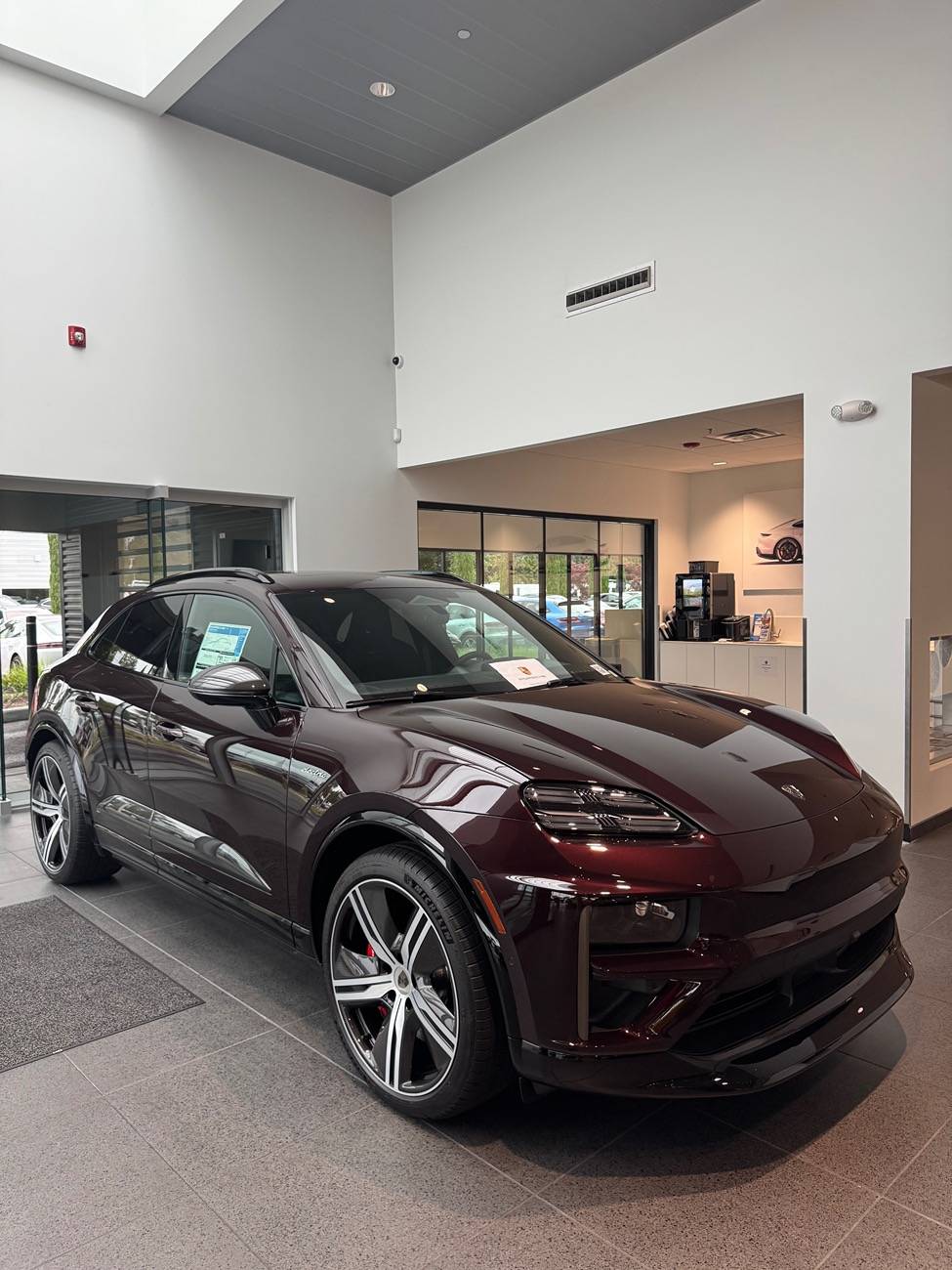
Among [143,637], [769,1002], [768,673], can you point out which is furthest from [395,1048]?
[768,673]

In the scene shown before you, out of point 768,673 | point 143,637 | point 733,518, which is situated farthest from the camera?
point 733,518

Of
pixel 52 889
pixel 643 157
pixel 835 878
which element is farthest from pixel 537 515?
pixel 835 878

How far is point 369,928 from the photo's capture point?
2.32m

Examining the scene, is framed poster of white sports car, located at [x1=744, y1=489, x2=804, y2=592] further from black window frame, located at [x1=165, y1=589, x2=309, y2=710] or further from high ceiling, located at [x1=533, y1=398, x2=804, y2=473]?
black window frame, located at [x1=165, y1=589, x2=309, y2=710]

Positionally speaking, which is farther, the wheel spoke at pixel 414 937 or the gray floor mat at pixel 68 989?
the gray floor mat at pixel 68 989

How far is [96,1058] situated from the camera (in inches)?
103

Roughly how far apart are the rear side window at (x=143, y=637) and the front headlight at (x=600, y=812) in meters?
1.95

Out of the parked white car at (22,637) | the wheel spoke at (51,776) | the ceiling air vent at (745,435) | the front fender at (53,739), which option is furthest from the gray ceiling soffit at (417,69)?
the wheel spoke at (51,776)

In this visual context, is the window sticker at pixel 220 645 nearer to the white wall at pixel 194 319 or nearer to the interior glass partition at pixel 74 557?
the interior glass partition at pixel 74 557

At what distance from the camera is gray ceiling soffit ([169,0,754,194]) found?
5.62 m

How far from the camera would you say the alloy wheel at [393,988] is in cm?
213

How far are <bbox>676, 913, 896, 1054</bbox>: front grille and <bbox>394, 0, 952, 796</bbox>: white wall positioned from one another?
311 centimetres

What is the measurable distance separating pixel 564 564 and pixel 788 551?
99.7 inches

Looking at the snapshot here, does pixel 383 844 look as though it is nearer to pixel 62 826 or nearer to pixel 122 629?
pixel 122 629
